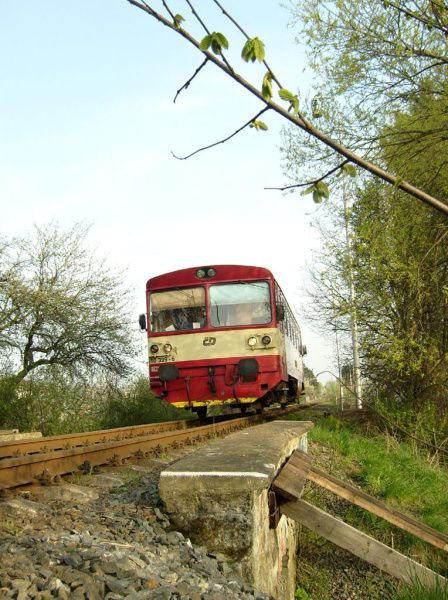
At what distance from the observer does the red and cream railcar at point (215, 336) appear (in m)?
11.7

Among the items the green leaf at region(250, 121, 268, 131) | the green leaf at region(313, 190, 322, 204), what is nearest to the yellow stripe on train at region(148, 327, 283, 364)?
the green leaf at region(313, 190, 322, 204)

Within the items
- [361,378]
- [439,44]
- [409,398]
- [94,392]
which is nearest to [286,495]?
[439,44]

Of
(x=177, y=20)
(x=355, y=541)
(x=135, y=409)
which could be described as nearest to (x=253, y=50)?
(x=177, y=20)

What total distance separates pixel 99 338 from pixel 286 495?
14.6 m

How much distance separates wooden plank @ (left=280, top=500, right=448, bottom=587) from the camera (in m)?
3.92

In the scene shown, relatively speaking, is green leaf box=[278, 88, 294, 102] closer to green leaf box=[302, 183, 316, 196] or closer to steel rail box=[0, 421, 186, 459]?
green leaf box=[302, 183, 316, 196]

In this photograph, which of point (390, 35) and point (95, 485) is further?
point (390, 35)

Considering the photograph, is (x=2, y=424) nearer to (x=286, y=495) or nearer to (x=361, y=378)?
(x=361, y=378)

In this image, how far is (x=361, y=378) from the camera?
1341 centimetres

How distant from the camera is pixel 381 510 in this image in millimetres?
4520

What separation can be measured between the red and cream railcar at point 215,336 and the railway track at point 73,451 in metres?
2.26

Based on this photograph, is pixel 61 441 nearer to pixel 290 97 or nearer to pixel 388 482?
pixel 388 482

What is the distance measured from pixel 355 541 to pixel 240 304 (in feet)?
27.4

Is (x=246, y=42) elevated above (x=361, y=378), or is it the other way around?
(x=246, y=42)
